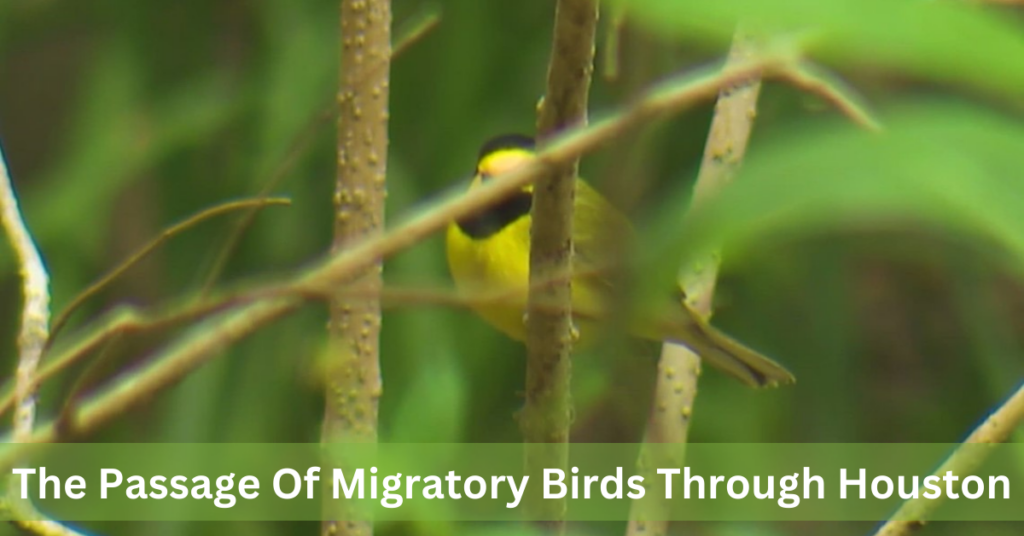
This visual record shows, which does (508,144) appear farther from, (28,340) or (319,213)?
(28,340)

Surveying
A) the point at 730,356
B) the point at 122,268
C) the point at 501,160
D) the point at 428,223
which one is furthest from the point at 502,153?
the point at 428,223

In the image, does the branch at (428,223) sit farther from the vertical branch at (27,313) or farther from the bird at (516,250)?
the bird at (516,250)

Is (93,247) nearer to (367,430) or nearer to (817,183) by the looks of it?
(367,430)

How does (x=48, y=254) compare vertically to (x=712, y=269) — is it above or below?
above

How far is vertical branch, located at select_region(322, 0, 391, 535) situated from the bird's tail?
41 centimetres

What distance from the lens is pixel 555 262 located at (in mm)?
709

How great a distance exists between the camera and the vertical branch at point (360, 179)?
2.87ft

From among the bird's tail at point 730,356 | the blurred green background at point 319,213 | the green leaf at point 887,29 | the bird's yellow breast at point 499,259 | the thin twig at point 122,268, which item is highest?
the blurred green background at point 319,213

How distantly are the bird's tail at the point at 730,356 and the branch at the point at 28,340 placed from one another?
0.63 meters

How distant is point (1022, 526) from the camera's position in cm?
242

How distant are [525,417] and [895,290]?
240 centimetres

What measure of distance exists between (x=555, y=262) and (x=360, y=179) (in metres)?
0.24

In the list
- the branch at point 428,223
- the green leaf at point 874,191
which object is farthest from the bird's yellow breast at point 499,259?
the green leaf at point 874,191

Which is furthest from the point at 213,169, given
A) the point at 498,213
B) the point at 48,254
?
the point at 498,213
